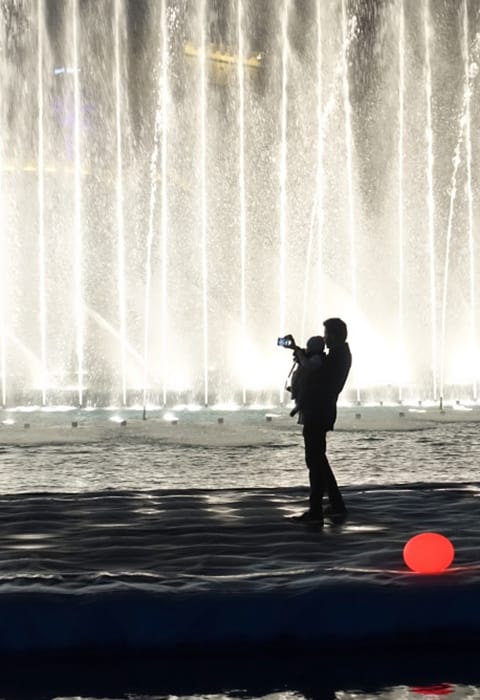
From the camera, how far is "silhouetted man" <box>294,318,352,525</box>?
793 cm

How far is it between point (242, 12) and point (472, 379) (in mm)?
13131

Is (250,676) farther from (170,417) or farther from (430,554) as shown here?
(170,417)

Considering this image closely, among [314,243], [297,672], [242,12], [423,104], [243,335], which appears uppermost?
[242,12]

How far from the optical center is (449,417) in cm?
2142

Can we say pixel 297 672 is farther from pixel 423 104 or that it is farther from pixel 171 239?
pixel 171 239

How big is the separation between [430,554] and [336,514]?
2.41 m

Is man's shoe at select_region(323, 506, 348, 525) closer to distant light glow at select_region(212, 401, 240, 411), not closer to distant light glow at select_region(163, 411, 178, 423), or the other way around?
distant light glow at select_region(163, 411, 178, 423)

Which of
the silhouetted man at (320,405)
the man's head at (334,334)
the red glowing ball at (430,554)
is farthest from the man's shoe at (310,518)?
the red glowing ball at (430,554)

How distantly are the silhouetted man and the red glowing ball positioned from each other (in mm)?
1923

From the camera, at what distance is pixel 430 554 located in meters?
5.84

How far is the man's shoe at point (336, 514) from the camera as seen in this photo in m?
8.00

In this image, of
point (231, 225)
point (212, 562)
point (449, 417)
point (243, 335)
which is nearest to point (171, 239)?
point (231, 225)

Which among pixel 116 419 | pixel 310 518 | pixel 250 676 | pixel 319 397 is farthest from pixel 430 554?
pixel 116 419

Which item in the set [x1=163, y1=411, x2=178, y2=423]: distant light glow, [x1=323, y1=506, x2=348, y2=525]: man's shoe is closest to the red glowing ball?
[x1=323, y1=506, x2=348, y2=525]: man's shoe
